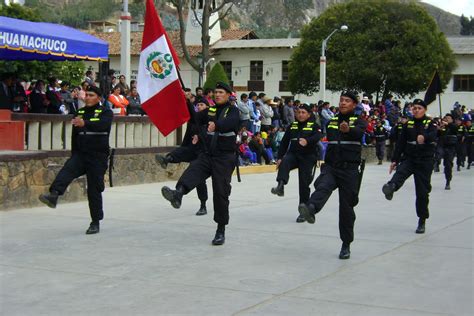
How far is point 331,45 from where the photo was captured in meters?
53.8

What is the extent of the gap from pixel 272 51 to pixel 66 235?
5781 centimetres

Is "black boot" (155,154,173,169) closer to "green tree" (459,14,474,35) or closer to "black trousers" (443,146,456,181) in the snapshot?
"black trousers" (443,146,456,181)

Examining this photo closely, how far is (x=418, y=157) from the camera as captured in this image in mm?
10641

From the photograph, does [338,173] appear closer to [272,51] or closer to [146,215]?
[146,215]

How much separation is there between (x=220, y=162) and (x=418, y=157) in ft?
10.3

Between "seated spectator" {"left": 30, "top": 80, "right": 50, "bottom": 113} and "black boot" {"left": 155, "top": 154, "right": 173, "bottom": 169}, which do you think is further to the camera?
"seated spectator" {"left": 30, "top": 80, "right": 50, "bottom": 113}

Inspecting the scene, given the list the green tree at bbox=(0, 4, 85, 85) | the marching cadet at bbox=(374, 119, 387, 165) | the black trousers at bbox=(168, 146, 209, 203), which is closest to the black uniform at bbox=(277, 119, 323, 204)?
the black trousers at bbox=(168, 146, 209, 203)

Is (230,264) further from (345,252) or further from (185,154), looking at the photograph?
(185,154)

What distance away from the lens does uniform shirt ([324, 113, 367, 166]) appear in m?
8.42

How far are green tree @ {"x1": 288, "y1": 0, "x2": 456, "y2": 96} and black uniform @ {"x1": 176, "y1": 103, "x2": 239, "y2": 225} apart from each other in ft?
144

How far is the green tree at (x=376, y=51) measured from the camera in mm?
52219

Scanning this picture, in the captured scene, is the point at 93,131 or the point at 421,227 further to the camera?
the point at 421,227

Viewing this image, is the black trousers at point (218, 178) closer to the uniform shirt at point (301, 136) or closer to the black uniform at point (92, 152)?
the black uniform at point (92, 152)

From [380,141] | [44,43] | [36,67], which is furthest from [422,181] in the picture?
[36,67]
